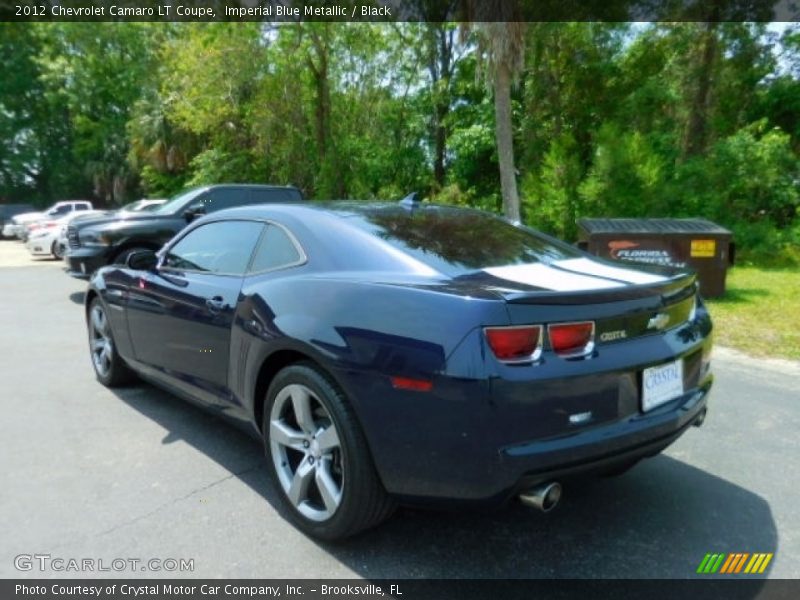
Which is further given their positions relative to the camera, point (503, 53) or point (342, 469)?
point (503, 53)

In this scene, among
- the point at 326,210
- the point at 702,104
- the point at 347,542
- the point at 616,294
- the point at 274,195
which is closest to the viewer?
the point at 616,294

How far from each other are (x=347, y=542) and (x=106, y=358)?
3033mm

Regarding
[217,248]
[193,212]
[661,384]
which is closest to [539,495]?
[661,384]

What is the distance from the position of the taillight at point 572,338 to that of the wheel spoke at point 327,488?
1.13m

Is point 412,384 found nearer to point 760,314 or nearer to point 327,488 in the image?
point 327,488

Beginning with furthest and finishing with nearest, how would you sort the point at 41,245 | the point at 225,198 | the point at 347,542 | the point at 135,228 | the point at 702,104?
1. the point at 702,104
2. the point at 41,245
3. the point at 225,198
4. the point at 135,228
5. the point at 347,542

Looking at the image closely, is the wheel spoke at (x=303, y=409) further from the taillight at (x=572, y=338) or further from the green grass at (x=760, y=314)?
the green grass at (x=760, y=314)

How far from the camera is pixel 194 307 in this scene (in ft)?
11.3

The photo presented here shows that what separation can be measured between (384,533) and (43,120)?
44.4 meters

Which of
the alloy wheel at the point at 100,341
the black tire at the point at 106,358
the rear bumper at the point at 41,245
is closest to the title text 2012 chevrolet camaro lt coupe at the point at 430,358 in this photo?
the black tire at the point at 106,358

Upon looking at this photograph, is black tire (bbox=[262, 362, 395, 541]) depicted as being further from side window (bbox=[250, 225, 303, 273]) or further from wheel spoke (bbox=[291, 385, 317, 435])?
side window (bbox=[250, 225, 303, 273])

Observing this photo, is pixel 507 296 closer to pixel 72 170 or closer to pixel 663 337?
pixel 663 337

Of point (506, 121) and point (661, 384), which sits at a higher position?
point (506, 121)

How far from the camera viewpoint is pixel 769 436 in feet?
12.5
